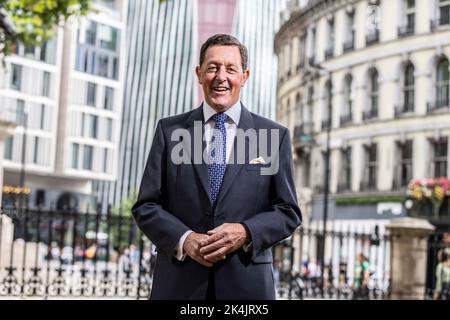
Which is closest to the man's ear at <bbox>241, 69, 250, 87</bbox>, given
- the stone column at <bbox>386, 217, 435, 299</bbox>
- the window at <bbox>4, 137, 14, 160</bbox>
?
the stone column at <bbox>386, 217, 435, 299</bbox>

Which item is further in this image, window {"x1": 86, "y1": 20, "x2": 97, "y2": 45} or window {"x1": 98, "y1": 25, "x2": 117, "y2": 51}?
window {"x1": 98, "y1": 25, "x2": 117, "y2": 51}

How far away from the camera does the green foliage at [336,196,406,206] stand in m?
41.2

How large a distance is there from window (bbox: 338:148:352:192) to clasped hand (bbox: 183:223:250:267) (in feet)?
139

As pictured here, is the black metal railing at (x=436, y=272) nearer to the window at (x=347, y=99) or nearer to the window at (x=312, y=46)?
the window at (x=347, y=99)

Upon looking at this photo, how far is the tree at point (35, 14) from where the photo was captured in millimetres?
16594

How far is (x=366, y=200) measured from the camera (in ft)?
141

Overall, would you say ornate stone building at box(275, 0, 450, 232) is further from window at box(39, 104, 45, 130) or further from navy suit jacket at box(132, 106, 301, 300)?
navy suit jacket at box(132, 106, 301, 300)

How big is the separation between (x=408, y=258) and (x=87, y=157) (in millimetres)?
57820

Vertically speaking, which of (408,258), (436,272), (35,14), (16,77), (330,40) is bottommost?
(436,272)

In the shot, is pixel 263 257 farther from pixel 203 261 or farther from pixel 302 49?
pixel 302 49

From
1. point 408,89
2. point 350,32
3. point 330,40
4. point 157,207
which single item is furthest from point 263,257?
point 330,40

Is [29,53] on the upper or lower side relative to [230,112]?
upper

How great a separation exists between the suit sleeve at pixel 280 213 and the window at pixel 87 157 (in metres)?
72.1

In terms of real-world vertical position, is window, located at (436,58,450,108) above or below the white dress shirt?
above
